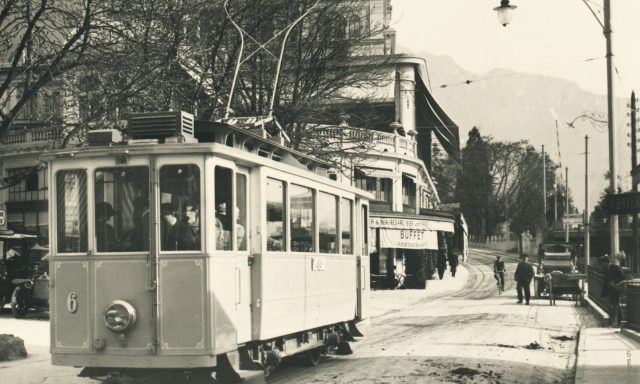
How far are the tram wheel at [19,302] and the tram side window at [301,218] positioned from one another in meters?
12.4

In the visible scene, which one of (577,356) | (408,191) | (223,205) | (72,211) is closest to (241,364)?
(223,205)

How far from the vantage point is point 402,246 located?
41656mm

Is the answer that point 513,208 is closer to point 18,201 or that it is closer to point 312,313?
point 18,201

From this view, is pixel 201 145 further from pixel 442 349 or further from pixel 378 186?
pixel 378 186

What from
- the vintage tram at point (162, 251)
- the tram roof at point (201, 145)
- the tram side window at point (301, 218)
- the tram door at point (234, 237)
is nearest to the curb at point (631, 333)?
the tram side window at point (301, 218)

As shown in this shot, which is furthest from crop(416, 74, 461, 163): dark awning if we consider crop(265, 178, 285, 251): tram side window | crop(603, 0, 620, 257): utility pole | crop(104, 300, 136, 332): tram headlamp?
crop(104, 300, 136, 332): tram headlamp

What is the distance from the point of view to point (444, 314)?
84.1ft

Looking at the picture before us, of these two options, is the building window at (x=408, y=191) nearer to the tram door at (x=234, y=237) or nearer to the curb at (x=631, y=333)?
the curb at (x=631, y=333)

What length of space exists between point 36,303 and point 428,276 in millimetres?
31151

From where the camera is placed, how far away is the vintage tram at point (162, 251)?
9422mm

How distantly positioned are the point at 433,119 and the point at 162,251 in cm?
5695

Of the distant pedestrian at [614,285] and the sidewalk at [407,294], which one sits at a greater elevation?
the distant pedestrian at [614,285]

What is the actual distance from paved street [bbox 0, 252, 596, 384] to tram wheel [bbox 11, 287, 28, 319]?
0.33 meters

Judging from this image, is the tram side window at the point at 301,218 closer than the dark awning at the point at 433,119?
Yes
